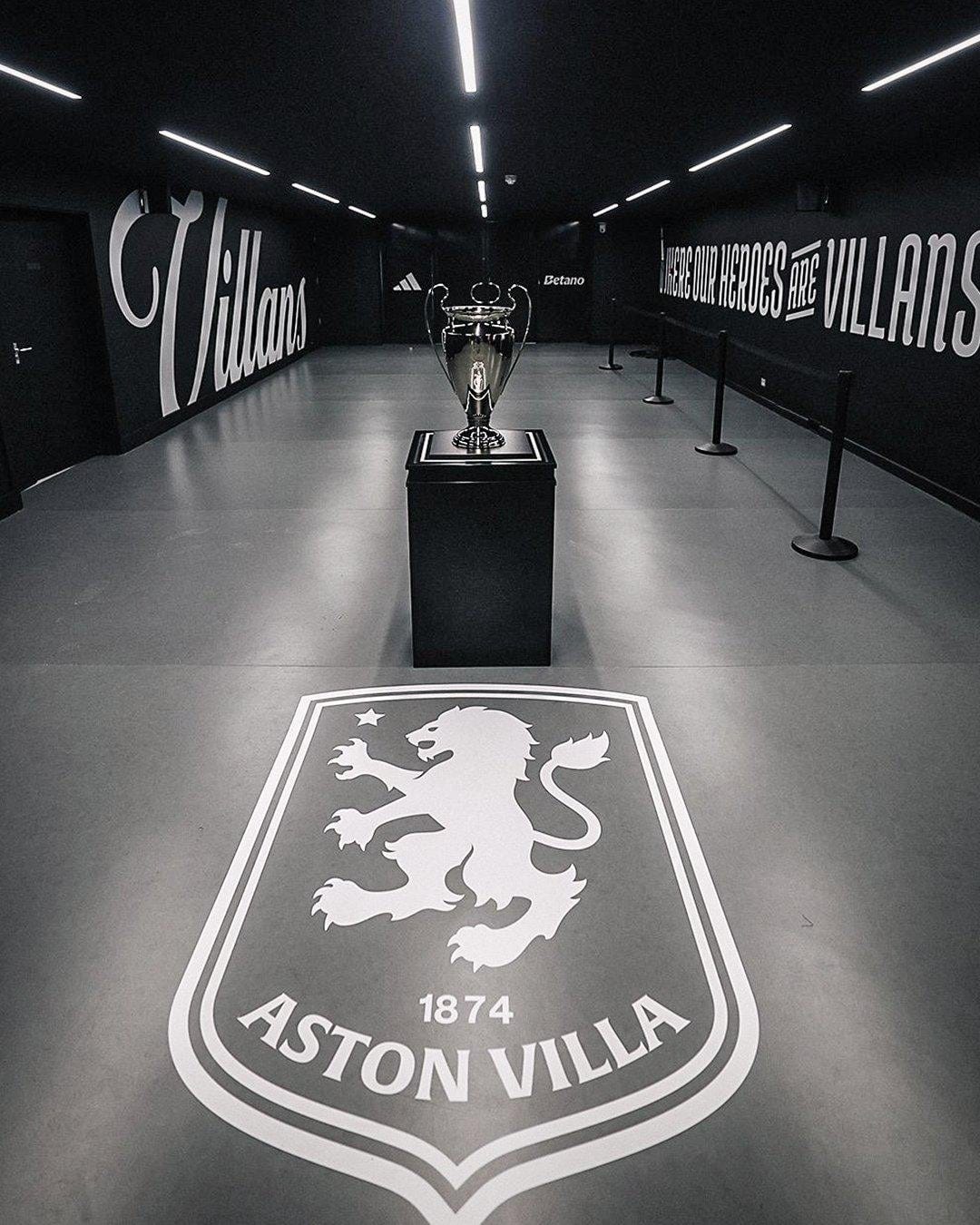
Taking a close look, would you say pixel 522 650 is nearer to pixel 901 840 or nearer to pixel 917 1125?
pixel 901 840

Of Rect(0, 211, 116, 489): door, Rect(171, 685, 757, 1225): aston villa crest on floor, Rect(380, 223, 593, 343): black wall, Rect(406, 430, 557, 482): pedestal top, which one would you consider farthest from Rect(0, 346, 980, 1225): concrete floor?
Rect(380, 223, 593, 343): black wall

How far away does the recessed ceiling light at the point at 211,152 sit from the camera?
226 inches

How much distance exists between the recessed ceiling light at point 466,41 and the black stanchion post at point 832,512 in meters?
2.48

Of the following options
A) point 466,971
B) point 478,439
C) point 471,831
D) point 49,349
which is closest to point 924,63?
point 478,439

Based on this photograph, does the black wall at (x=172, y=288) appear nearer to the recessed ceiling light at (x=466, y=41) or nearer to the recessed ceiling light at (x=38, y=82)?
the recessed ceiling light at (x=38, y=82)

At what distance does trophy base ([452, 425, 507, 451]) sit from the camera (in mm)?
3924

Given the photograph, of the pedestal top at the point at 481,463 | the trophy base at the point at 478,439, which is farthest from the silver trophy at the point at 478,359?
the pedestal top at the point at 481,463

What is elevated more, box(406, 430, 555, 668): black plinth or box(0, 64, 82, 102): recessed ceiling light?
box(0, 64, 82, 102): recessed ceiling light

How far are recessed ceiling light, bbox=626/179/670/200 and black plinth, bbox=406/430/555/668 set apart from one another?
6506 millimetres

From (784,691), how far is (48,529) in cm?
467

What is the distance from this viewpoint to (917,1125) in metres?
1.81

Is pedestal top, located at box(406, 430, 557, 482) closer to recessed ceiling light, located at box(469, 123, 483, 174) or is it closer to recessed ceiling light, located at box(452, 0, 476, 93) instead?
recessed ceiling light, located at box(452, 0, 476, 93)

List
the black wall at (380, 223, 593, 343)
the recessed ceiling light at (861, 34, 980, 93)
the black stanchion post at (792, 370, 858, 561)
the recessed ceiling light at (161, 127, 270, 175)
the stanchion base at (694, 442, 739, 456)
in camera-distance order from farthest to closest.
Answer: the black wall at (380, 223, 593, 343) → the stanchion base at (694, 442, 739, 456) → the recessed ceiling light at (161, 127, 270, 175) → the black stanchion post at (792, 370, 858, 561) → the recessed ceiling light at (861, 34, 980, 93)

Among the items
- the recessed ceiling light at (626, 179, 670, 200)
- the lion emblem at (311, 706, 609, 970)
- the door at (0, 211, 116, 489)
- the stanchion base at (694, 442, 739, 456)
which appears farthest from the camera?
the recessed ceiling light at (626, 179, 670, 200)
